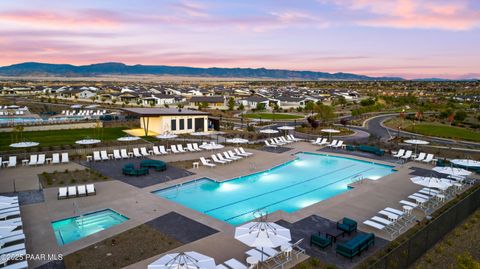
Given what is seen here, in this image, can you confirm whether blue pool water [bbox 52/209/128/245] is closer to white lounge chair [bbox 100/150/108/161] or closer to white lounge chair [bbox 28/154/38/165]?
white lounge chair [bbox 100/150/108/161]

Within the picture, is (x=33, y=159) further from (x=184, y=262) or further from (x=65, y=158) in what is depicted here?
(x=184, y=262)

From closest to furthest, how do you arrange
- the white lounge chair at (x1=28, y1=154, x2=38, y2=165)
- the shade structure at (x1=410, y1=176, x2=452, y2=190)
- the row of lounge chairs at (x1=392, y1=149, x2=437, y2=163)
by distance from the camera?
the shade structure at (x1=410, y1=176, x2=452, y2=190) < the white lounge chair at (x1=28, y1=154, x2=38, y2=165) < the row of lounge chairs at (x1=392, y1=149, x2=437, y2=163)

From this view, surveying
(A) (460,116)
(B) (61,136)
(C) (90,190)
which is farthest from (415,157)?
(B) (61,136)

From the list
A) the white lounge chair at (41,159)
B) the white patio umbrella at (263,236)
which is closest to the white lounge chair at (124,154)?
the white lounge chair at (41,159)

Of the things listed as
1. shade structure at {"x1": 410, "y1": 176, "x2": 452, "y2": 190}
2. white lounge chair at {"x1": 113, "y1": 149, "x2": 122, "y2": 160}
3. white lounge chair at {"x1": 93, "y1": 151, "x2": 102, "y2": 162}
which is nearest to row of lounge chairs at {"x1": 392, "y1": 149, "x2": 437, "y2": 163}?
shade structure at {"x1": 410, "y1": 176, "x2": 452, "y2": 190}

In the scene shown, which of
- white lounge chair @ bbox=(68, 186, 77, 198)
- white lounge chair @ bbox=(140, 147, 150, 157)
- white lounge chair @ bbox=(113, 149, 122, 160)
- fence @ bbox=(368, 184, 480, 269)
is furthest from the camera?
white lounge chair @ bbox=(140, 147, 150, 157)

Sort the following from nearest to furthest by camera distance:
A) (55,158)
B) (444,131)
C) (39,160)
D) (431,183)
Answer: (431,183), (39,160), (55,158), (444,131)

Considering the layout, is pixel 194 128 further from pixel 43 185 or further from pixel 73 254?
pixel 73 254

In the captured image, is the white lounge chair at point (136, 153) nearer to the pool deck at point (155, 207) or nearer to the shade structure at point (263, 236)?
the pool deck at point (155, 207)
